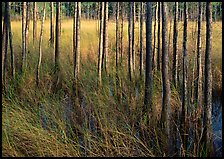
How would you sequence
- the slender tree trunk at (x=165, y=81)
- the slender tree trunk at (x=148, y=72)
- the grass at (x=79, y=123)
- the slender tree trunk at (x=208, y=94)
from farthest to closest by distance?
the slender tree trunk at (x=148, y=72)
the slender tree trunk at (x=165, y=81)
the slender tree trunk at (x=208, y=94)
the grass at (x=79, y=123)

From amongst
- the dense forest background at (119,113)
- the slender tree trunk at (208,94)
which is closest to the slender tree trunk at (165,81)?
the dense forest background at (119,113)

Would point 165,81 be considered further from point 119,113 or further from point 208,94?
point 119,113

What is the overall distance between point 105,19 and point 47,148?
573 cm

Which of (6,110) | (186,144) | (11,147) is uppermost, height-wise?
(6,110)

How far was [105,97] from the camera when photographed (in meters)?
7.66

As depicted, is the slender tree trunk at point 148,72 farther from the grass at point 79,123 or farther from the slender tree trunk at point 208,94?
the slender tree trunk at point 208,94

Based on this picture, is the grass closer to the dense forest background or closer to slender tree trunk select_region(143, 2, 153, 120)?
the dense forest background

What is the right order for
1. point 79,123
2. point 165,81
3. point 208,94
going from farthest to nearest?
point 79,123 < point 165,81 < point 208,94

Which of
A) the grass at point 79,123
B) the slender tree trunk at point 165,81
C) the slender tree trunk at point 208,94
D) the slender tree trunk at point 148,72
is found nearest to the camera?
the grass at point 79,123

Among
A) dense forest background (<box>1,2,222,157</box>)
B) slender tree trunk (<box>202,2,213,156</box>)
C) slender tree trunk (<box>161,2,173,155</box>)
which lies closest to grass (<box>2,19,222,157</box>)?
dense forest background (<box>1,2,222,157</box>)

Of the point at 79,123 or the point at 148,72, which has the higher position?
the point at 148,72

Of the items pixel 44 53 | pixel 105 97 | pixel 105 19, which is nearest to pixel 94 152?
pixel 105 97

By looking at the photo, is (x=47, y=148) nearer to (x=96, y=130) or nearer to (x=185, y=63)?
(x=96, y=130)

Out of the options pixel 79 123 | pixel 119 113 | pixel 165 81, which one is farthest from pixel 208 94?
pixel 79 123
